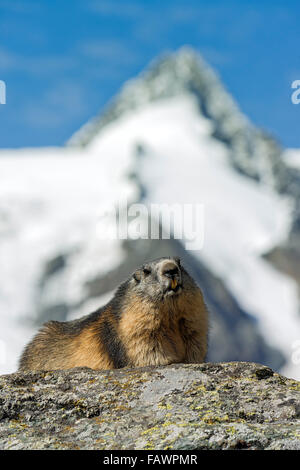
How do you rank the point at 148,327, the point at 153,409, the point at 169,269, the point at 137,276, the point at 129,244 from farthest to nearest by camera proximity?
the point at 129,244, the point at 137,276, the point at 169,269, the point at 148,327, the point at 153,409

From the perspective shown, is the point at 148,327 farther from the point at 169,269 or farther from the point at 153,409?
the point at 153,409

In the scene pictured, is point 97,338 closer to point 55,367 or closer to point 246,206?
point 55,367

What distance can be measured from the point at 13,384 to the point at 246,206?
144 metres

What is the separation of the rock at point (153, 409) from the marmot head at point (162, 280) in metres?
2.36

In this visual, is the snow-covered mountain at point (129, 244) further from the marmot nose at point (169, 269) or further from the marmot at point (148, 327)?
the marmot nose at point (169, 269)

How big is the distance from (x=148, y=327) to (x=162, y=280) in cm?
75

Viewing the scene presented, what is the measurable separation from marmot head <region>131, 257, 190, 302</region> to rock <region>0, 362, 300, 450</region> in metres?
2.36

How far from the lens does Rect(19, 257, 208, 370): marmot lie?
1017 centimetres

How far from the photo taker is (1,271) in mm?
119812

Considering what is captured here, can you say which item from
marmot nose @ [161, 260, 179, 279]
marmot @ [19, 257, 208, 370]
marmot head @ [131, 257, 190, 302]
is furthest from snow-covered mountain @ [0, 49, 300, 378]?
marmot nose @ [161, 260, 179, 279]

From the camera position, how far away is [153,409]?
6.85 meters

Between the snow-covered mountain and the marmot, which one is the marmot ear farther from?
the snow-covered mountain

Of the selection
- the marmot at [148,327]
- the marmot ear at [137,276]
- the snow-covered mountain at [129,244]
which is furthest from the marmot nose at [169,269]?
the snow-covered mountain at [129,244]

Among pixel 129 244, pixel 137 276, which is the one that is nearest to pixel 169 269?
pixel 137 276
